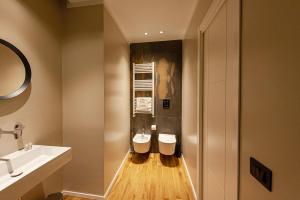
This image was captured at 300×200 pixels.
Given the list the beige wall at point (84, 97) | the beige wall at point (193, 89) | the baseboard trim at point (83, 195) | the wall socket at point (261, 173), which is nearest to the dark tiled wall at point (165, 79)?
the beige wall at point (193, 89)

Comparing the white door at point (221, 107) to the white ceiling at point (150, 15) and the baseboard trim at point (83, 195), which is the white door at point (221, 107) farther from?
the baseboard trim at point (83, 195)

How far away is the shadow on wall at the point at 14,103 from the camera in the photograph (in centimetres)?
126

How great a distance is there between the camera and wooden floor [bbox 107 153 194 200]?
2.00 meters

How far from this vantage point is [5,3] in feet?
4.21

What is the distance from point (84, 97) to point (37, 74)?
56cm

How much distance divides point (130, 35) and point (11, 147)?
259cm

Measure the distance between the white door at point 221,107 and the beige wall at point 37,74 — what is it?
1.91m

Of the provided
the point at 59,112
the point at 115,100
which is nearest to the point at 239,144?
the point at 115,100

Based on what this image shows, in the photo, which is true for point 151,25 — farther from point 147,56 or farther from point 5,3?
point 5,3

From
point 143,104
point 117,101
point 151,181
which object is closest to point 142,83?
point 143,104

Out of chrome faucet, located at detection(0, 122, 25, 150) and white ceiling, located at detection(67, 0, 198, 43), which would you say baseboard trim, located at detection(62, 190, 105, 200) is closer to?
chrome faucet, located at detection(0, 122, 25, 150)

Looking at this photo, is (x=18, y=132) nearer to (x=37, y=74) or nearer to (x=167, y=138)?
(x=37, y=74)

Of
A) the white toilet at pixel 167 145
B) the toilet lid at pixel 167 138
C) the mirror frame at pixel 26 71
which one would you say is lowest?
the white toilet at pixel 167 145

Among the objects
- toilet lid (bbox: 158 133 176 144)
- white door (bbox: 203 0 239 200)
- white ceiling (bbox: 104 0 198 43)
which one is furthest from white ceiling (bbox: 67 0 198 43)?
toilet lid (bbox: 158 133 176 144)
